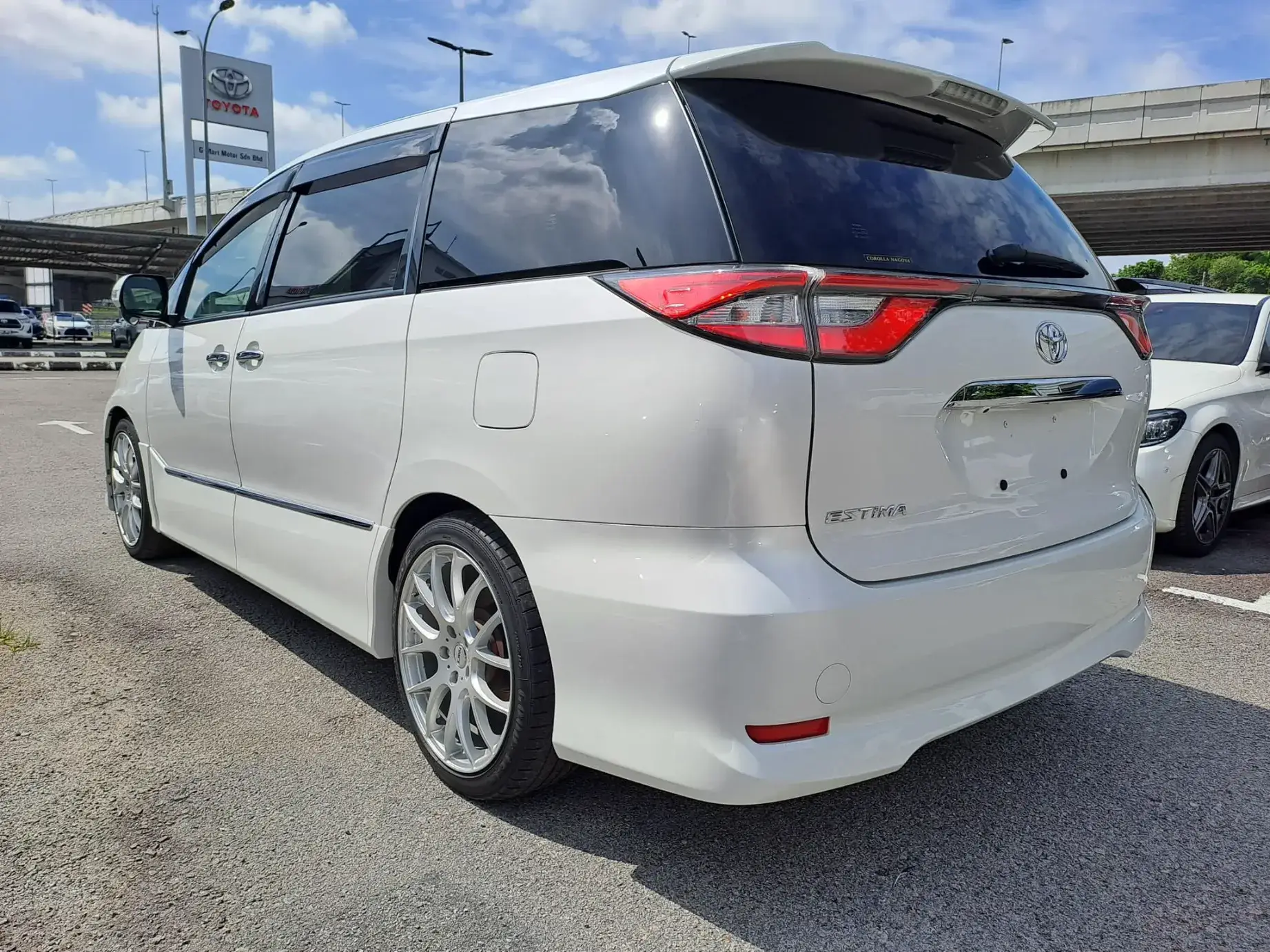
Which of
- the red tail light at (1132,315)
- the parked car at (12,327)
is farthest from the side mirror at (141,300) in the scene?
the parked car at (12,327)

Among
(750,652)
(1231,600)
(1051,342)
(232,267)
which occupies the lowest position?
(1231,600)

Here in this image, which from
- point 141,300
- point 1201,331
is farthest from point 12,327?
point 1201,331

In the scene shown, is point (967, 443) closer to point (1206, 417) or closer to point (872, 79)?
point (872, 79)

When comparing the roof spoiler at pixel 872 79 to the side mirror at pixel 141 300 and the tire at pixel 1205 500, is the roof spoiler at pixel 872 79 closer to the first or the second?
the side mirror at pixel 141 300

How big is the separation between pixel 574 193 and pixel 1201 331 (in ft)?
18.5

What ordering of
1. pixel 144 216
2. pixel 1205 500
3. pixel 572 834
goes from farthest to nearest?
pixel 144 216
pixel 1205 500
pixel 572 834

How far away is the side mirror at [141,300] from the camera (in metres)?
4.57

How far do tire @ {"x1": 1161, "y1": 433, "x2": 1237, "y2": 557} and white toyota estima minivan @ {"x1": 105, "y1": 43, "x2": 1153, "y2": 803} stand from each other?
122 inches

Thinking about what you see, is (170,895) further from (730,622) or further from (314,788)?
(730,622)

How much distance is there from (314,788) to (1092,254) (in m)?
2.76

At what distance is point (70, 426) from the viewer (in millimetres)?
11383

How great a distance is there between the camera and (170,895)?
7.25 feet

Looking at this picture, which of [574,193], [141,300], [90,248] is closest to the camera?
[574,193]

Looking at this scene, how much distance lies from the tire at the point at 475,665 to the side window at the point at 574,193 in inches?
28.7
